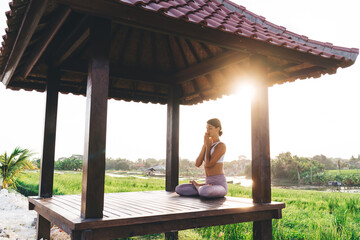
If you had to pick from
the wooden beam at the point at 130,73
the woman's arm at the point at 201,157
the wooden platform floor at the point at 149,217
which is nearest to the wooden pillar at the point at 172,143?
the wooden beam at the point at 130,73

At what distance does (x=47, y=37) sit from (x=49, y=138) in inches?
75.9

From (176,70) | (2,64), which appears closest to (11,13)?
(2,64)

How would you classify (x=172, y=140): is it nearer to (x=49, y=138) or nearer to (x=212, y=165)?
(x=212, y=165)

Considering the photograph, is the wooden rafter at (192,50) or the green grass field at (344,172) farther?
the green grass field at (344,172)

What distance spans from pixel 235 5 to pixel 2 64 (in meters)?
3.54

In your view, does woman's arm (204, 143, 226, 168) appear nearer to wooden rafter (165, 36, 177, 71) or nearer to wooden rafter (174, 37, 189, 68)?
wooden rafter (174, 37, 189, 68)

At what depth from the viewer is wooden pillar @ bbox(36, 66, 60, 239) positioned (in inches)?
187

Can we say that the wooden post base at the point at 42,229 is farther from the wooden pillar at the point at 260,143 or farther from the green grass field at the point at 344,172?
the green grass field at the point at 344,172

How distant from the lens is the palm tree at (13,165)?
39.1ft

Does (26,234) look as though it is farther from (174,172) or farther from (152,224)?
(152,224)

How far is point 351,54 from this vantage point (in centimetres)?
423

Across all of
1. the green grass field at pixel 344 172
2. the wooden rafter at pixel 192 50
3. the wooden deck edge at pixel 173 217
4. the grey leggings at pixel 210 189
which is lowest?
the green grass field at pixel 344 172

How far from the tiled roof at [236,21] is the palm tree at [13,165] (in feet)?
35.4

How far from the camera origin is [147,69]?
5.82m
